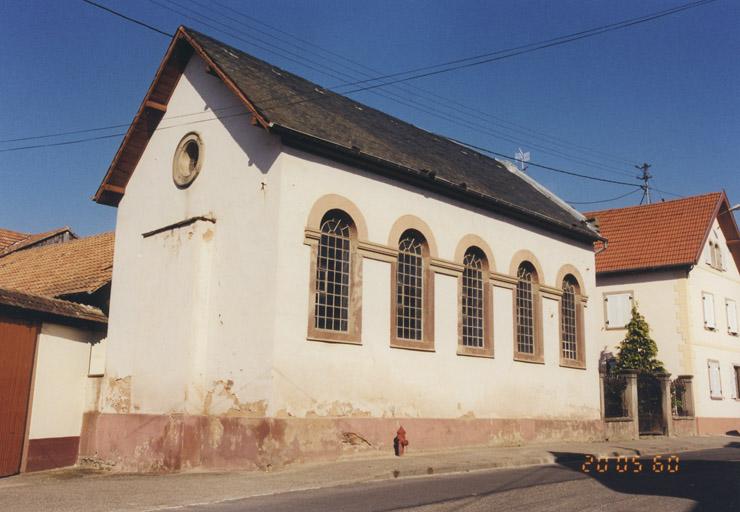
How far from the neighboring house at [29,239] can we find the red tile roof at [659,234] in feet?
67.1

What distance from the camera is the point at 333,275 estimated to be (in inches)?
605

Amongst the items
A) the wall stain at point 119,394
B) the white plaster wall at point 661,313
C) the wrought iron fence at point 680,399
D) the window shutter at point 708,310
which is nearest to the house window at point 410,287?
the wall stain at point 119,394

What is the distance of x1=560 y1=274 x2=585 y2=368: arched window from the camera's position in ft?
72.1

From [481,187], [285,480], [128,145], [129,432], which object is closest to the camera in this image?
[285,480]

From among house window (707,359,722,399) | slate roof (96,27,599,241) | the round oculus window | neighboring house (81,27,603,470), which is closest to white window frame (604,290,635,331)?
house window (707,359,722,399)

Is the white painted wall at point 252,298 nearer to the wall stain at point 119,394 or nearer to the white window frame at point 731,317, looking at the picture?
the wall stain at point 119,394

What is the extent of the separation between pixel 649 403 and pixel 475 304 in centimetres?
1005

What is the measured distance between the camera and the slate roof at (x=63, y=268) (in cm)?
1907

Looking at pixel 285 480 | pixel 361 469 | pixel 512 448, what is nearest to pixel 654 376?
pixel 512 448

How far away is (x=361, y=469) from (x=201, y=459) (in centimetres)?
311

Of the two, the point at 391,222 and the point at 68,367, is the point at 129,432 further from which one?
the point at 391,222

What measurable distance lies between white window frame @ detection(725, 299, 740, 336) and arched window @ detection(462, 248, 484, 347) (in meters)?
17.6

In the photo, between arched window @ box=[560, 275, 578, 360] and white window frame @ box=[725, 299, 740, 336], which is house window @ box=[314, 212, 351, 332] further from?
white window frame @ box=[725, 299, 740, 336]

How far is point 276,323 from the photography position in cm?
1386
